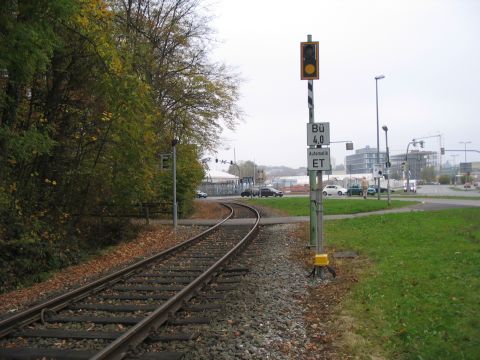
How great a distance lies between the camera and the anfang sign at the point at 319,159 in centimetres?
945

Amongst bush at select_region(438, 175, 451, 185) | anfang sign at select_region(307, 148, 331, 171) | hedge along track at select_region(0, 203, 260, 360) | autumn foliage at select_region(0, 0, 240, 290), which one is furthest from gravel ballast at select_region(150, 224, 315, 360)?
bush at select_region(438, 175, 451, 185)

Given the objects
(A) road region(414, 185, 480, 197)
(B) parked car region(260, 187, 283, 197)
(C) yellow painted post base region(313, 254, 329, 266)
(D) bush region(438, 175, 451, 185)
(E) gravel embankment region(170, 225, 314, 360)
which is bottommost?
(E) gravel embankment region(170, 225, 314, 360)

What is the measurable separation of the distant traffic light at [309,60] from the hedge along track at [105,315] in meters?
4.49

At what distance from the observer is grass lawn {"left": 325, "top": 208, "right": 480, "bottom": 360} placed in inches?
206

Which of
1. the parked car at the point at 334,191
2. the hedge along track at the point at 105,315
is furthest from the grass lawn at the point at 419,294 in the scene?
the parked car at the point at 334,191

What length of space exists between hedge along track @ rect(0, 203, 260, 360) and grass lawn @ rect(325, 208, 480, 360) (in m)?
2.68

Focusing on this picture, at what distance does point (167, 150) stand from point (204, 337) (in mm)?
19870

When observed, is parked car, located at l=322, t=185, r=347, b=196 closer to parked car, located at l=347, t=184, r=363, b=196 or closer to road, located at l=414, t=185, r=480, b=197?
parked car, located at l=347, t=184, r=363, b=196

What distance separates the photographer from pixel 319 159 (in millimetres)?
9531

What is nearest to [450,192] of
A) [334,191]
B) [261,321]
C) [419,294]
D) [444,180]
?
[334,191]

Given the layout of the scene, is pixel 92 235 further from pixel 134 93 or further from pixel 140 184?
pixel 134 93

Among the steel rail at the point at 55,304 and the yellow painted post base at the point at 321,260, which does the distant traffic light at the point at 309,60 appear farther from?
the steel rail at the point at 55,304

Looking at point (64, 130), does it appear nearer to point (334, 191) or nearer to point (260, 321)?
point (260, 321)

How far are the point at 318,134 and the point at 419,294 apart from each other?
378cm
